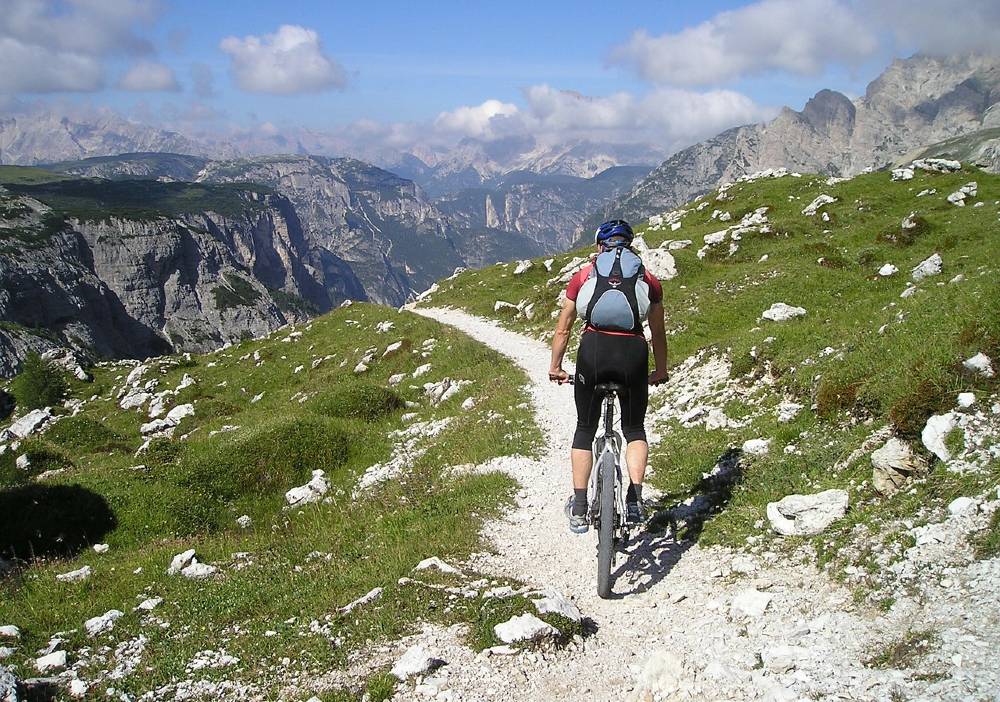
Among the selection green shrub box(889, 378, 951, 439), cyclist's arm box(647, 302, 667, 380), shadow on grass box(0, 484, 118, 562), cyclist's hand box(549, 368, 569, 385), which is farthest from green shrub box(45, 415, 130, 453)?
green shrub box(889, 378, 951, 439)

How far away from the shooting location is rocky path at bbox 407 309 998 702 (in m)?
5.41

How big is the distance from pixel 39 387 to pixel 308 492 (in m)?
41.5

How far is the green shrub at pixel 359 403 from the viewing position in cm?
2167

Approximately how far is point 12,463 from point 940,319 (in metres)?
25.7

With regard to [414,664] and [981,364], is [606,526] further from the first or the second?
Answer: [981,364]

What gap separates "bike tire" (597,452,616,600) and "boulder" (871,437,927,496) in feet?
12.2

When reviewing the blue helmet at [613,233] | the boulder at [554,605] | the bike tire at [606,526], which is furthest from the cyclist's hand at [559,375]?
the boulder at [554,605]

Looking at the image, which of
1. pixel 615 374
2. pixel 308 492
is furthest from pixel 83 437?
pixel 615 374

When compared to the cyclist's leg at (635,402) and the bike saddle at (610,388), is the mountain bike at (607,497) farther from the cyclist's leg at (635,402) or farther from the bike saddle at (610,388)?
the cyclist's leg at (635,402)

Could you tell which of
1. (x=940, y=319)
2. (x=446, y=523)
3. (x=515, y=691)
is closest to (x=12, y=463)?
(x=446, y=523)

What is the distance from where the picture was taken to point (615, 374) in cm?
794

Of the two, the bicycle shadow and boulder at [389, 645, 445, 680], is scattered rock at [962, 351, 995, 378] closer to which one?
the bicycle shadow

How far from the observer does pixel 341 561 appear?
10078 millimetres

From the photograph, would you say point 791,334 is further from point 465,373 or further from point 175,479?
point 175,479
